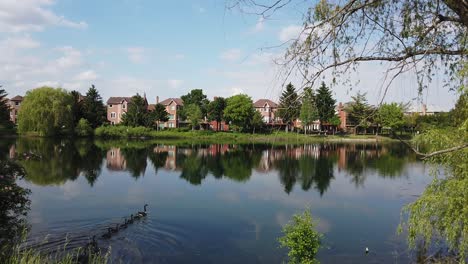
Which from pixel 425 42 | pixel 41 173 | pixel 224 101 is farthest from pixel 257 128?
pixel 425 42

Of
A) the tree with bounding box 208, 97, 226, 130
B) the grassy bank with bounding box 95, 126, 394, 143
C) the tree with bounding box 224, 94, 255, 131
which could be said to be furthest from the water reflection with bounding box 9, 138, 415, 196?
the tree with bounding box 208, 97, 226, 130

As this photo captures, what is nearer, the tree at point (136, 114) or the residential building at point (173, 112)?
the tree at point (136, 114)

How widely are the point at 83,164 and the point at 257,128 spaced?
5340 cm

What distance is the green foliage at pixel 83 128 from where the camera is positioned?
6972 centimetres

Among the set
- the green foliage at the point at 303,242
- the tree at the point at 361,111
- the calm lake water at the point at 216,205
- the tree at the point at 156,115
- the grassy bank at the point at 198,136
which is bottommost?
the calm lake water at the point at 216,205

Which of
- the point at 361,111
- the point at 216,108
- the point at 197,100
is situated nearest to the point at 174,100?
the point at 197,100

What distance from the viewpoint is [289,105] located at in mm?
4016

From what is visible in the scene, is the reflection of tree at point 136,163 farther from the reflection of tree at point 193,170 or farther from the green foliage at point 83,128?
the green foliage at point 83,128

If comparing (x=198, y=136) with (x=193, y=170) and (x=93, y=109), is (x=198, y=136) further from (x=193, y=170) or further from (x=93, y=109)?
(x=193, y=170)

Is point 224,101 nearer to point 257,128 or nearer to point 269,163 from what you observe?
point 257,128

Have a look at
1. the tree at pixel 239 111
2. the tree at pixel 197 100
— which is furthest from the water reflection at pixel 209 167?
the tree at pixel 197 100

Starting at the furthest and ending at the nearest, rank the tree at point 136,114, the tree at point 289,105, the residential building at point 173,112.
→ the residential building at point 173,112 → the tree at point 136,114 → the tree at point 289,105

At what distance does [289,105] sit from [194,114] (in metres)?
77.1

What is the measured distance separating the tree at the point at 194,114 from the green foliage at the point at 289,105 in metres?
76.3
